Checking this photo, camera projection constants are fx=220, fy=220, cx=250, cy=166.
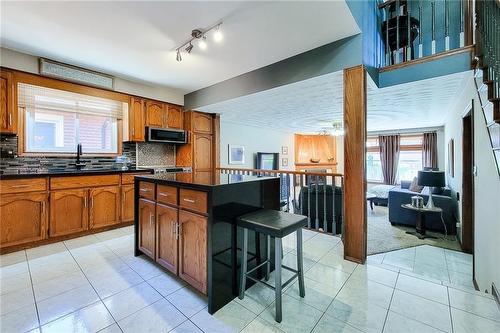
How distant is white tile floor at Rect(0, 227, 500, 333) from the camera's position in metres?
1.54

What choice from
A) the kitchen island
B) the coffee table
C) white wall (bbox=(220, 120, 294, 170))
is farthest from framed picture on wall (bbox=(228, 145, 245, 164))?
the coffee table

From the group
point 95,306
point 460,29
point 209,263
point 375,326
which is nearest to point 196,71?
point 209,263

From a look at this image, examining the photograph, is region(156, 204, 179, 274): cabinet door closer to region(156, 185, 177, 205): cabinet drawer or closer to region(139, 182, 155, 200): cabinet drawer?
region(156, 185, 177, 205): cabinet drawer

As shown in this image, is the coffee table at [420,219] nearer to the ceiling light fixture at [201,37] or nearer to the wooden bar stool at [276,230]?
the wooden bar stool at [276,230]

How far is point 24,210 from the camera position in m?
2.78

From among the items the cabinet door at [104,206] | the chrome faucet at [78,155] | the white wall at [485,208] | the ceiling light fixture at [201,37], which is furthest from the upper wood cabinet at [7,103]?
the white wall at [485,208]

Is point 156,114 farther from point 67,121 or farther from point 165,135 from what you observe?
point 67,121

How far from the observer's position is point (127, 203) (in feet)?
12.1

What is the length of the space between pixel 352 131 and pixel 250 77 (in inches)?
70.3

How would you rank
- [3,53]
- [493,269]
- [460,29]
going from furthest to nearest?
[460,29] → [3,53] → [493,269]

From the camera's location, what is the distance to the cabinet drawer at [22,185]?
262 centimetres

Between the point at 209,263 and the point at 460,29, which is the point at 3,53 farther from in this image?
the point at 460,29

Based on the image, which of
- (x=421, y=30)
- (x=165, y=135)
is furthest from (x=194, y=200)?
(x=421, y=30)

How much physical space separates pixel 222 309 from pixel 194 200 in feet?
2.87
